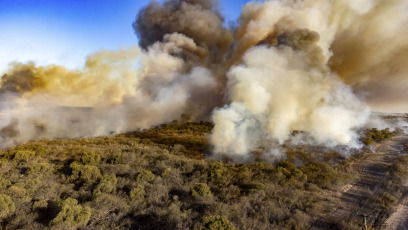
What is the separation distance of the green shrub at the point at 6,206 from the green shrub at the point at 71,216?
5.48ft

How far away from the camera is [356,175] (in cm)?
1430

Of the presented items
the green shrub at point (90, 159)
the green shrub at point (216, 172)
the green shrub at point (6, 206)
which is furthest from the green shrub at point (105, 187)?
the green shrub at point (216, 172)

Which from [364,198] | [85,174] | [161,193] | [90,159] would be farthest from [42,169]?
[364,198]

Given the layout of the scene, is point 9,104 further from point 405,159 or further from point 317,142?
point 405,159

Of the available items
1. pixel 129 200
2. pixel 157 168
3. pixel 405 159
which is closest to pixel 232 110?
pixel 157 168

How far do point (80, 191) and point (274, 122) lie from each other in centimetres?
1885

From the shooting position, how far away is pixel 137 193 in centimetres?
979

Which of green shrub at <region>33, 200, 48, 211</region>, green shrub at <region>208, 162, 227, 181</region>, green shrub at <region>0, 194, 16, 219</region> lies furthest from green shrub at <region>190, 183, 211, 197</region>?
green shrub at <region>0, 194, 16, 219</region>

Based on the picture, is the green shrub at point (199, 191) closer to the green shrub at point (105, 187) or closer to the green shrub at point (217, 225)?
the green shrub at point (217, 225)

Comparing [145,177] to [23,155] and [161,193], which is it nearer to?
[161,193]

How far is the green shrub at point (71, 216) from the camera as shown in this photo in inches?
279

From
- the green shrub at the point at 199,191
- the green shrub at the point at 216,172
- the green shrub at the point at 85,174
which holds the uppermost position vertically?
the green shrub at the point at 216,172

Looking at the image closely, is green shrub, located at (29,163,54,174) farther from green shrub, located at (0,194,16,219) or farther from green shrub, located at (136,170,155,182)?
green shrub, located at (136,170,155,182)

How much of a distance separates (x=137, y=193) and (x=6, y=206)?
4.63 metres
